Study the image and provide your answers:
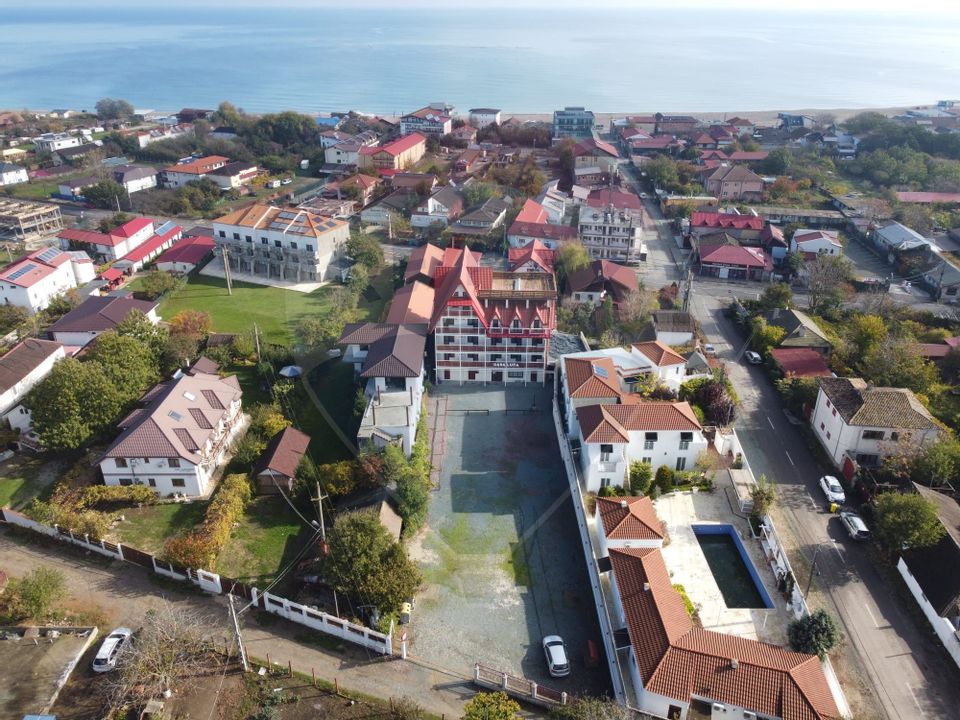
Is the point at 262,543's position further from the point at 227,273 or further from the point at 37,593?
the point at 227,273

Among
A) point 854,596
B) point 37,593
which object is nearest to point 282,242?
point 37,593

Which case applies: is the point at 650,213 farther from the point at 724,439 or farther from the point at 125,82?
the point at 125,82

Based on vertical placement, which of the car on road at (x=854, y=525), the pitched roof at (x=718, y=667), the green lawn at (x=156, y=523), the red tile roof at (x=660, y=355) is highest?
the red tile roof at (x=660, y=355)

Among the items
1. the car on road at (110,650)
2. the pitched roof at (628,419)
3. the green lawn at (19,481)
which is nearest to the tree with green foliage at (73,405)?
the green lawn at (19,481)

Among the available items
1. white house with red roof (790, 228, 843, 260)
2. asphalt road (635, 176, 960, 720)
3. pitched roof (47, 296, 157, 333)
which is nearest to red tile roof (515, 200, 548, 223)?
white house with red roof (790, 228, 843, 260)

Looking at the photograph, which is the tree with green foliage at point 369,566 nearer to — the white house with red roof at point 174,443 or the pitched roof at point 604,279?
the white house with red roof at point 174,443
